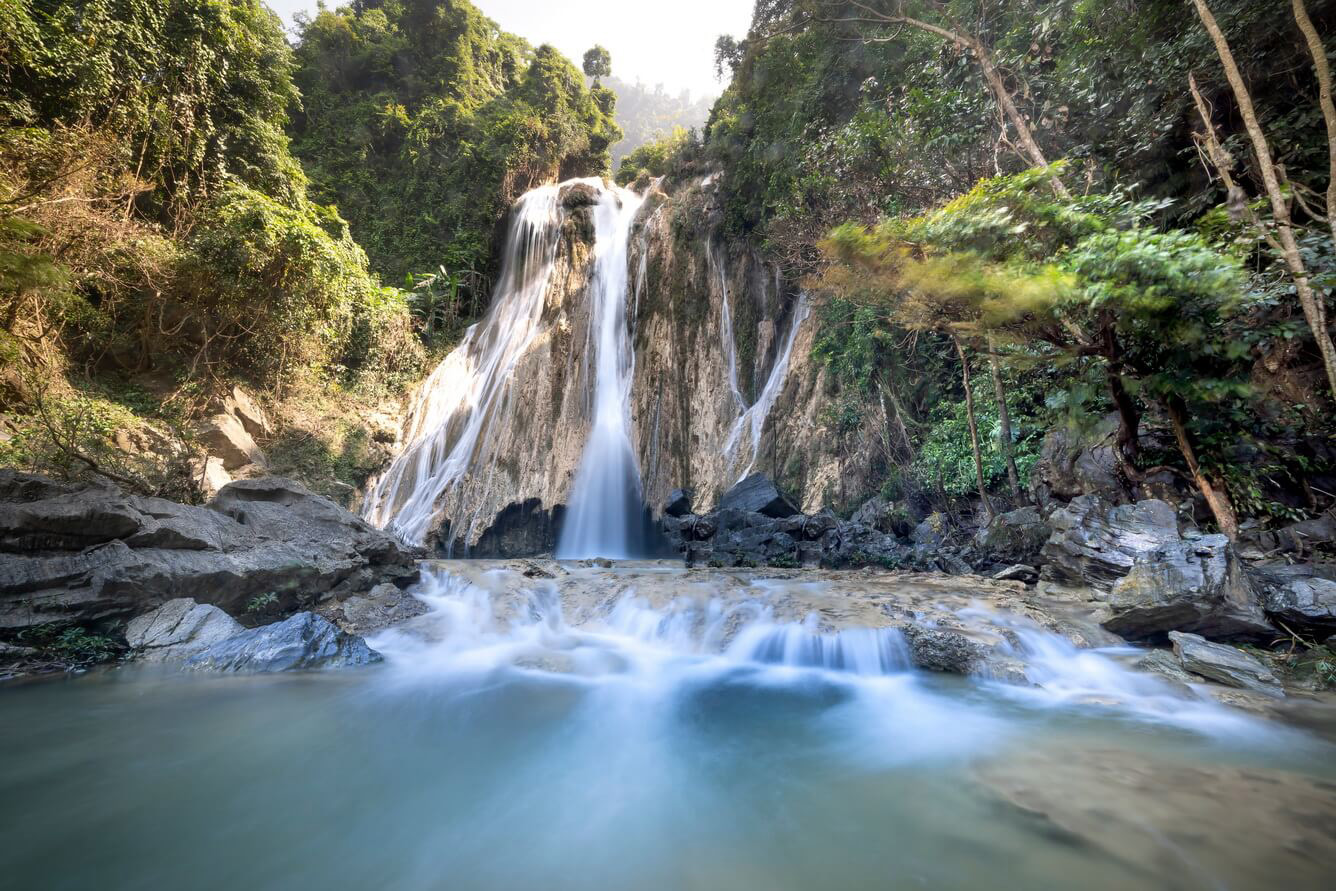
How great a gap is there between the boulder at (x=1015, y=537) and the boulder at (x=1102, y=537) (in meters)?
1.03

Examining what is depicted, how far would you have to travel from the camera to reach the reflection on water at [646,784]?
2.07 m

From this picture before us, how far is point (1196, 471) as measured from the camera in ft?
17.0

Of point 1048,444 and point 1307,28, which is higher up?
point 1307,28

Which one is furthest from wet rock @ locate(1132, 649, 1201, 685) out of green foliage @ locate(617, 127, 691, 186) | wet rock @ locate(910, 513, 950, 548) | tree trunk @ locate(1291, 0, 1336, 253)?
green foliage @ locate(617, 127, 691, 186)

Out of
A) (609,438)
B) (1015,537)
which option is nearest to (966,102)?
(1015,537)

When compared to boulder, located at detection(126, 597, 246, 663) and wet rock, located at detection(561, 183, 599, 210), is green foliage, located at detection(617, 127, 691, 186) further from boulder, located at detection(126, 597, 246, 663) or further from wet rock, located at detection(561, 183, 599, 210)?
boulder, located at detection(126, 597, 246, 663)

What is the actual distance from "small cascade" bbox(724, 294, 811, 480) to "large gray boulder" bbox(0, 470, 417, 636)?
887cm

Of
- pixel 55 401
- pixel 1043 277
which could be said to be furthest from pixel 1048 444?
pixel 55 401

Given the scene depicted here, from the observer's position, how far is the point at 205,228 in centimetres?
1026

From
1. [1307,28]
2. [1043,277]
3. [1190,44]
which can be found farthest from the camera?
[1190,44]

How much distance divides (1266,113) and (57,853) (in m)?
10.3

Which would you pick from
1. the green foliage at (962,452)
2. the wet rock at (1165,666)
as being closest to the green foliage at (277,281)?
the green foliage at (962,452)

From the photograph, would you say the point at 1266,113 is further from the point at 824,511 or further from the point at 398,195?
the point at 398,195

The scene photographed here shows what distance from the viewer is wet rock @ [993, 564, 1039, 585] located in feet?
22.7
